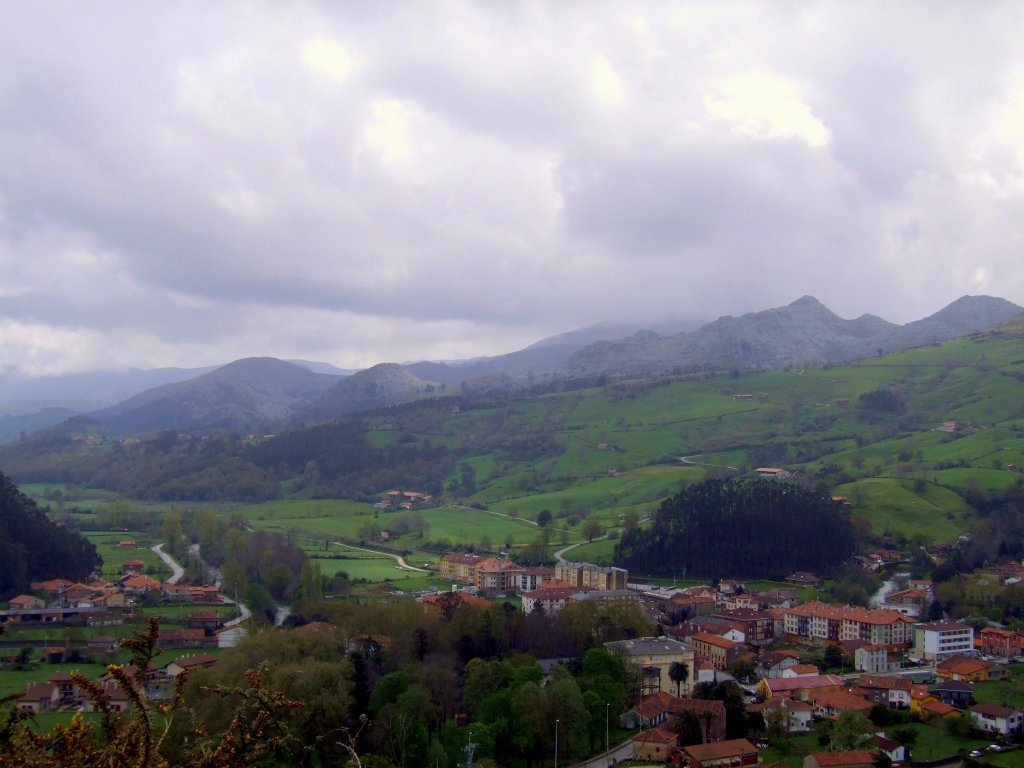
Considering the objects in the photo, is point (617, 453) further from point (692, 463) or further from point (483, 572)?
point (483, 572)

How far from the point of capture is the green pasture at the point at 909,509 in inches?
2891

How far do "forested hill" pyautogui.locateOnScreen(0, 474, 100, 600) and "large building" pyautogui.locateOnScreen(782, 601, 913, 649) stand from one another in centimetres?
4718

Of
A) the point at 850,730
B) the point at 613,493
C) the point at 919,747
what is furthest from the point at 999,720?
the point at 613,493

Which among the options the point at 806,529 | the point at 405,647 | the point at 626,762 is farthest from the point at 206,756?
the point at 806,529

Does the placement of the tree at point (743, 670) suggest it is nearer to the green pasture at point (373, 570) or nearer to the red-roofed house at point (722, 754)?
the red-roofed house at point (722, 754)

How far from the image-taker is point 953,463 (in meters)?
90.3

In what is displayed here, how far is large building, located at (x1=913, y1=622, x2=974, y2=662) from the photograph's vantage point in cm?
4826

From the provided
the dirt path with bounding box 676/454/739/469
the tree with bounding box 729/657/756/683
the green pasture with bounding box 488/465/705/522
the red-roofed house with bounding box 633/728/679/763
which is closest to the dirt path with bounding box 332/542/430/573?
the green pasture with bounding box 488/465/705/522

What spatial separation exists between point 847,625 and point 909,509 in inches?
1146

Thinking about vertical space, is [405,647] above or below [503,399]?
below

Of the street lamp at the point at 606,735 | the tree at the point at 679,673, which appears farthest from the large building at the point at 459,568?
the street lamp at the point at 606,735

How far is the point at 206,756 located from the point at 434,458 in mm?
121456

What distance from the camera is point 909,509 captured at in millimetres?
76250

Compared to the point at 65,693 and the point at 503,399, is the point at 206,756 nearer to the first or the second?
the point at 65,693
